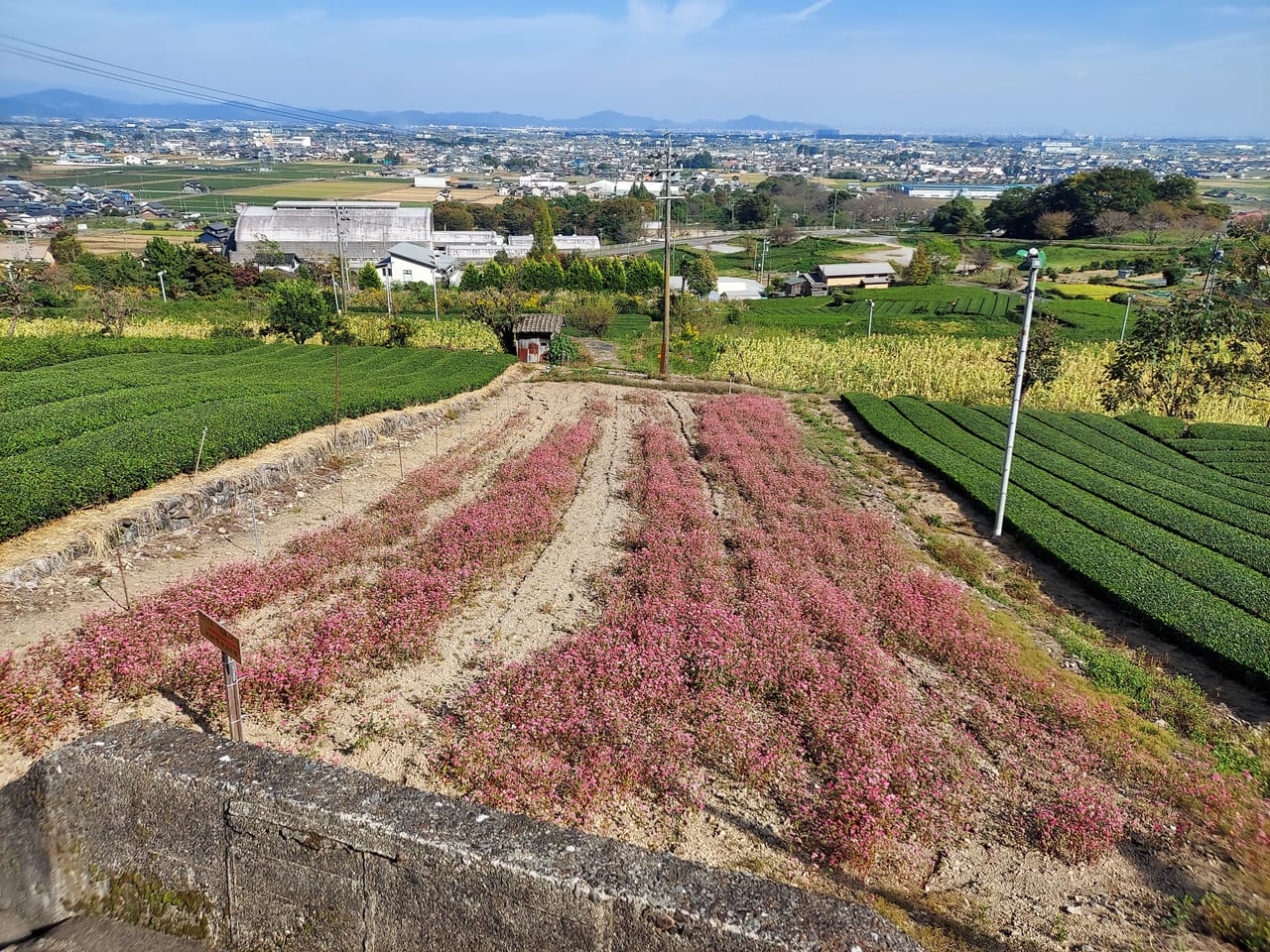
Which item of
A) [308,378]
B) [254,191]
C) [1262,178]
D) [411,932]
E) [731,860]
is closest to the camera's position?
[411,932]

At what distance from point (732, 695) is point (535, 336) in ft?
93.2

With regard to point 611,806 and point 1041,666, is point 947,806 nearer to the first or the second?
point 611,806

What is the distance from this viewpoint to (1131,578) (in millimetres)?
12734

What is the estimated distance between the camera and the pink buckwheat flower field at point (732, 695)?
6801 millimetres

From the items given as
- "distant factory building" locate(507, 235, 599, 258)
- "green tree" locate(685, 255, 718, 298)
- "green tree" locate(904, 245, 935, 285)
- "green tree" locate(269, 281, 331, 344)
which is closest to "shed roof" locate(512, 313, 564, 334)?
"green tree" locate(269, 281, 331, 344)

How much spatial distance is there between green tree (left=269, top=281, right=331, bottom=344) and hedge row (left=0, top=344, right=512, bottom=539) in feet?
21.4

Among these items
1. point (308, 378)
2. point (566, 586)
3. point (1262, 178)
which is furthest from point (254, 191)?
point (1262, 178)

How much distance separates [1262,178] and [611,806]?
23757cm

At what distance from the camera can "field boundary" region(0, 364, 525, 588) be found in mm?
11094

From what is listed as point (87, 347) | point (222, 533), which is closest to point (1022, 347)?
point (222, 533)

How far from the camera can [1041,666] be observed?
411 inches

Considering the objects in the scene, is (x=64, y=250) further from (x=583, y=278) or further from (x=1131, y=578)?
(x=1131, y=578)

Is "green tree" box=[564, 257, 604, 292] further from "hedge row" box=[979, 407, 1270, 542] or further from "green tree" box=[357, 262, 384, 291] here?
"hedge row" box=[979, 407, 1270, 542]

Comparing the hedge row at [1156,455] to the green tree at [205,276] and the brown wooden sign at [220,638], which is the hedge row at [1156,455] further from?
the green tree at [205,276]
